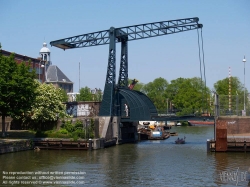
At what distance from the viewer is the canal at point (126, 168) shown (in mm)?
34094

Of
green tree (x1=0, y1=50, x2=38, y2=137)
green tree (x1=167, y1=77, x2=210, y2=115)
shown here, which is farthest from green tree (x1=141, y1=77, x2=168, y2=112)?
green tree (x1=0, y1=50, x2=38, y2=137)

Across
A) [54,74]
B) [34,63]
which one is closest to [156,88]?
[54,74]

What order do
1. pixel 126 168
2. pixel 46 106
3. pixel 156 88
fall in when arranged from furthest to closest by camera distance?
pixel 156 88, pixel 46 106, pixel 126 168

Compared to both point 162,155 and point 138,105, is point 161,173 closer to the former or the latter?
point 162,155

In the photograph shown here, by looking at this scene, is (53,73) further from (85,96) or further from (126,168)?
(126,168)

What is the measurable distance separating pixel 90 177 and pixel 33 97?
71.4 ft

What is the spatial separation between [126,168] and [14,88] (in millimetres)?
18578

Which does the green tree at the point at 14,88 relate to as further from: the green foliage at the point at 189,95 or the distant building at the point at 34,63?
the green foliage at the point at 189,95

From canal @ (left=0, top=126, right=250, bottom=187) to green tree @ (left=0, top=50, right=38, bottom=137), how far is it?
5162 mm

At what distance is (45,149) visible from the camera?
5572 centimetres

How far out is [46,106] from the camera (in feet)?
199

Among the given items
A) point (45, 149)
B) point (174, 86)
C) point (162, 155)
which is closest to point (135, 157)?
point (162, 155)

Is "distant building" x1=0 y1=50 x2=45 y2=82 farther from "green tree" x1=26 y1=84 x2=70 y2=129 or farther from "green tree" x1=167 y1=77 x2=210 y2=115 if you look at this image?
"green tree" x1=167 y1=77 x2=210 y2=115

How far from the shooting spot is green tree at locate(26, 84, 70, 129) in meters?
60.2
